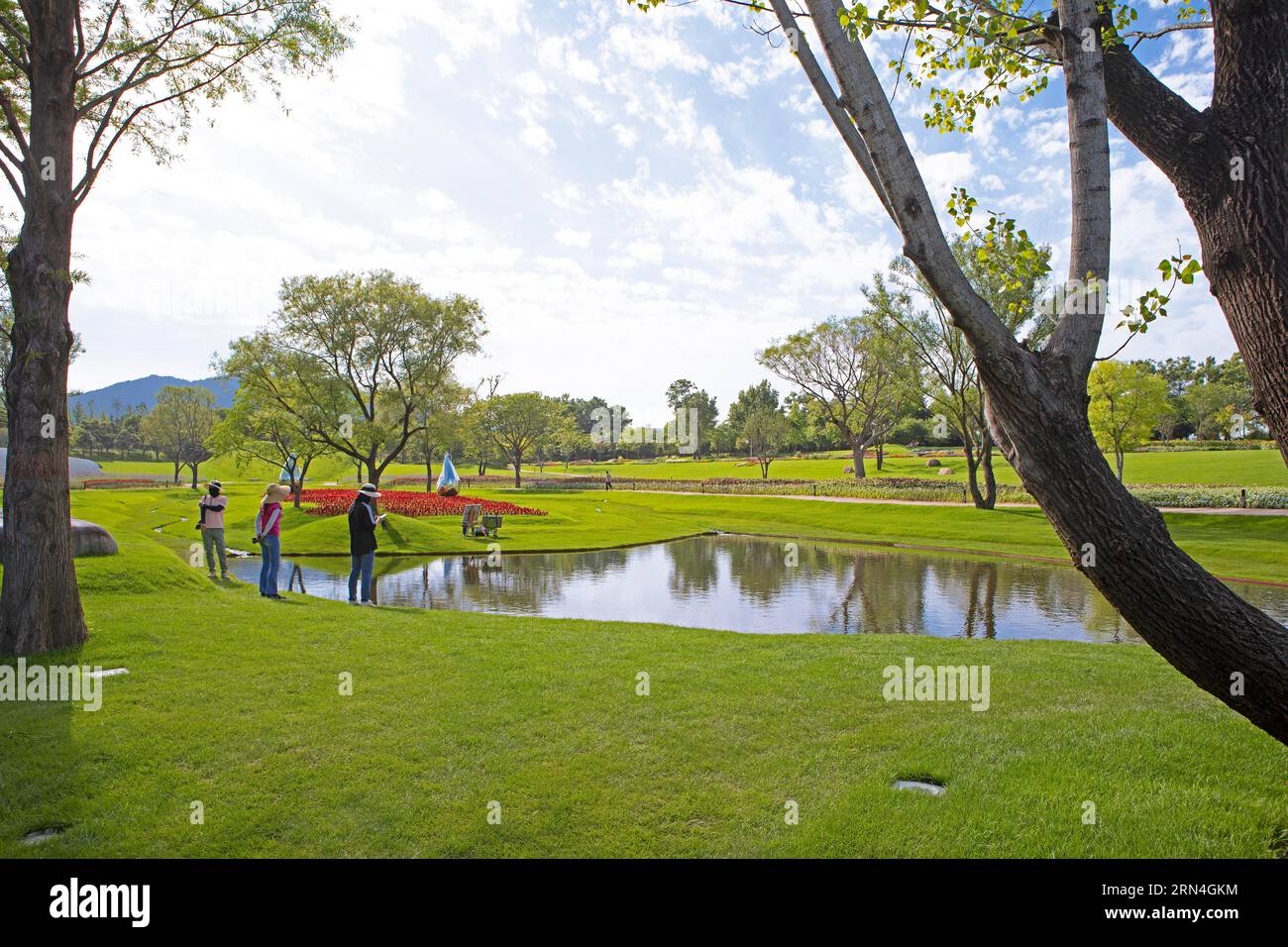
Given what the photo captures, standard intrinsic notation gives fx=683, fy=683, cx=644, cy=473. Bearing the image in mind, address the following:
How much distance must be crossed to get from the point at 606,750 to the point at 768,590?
38.2 feet

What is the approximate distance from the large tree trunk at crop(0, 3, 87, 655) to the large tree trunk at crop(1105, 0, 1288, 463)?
35.3ft

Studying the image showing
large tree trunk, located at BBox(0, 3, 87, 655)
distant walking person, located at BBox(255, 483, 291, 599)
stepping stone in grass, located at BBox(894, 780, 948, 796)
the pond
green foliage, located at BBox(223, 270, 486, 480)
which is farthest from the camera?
green foliage, located at BBox(223, 270, 486, 480)

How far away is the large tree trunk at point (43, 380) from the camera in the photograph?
7.87 m

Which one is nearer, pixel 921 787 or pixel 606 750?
pixel 921 787

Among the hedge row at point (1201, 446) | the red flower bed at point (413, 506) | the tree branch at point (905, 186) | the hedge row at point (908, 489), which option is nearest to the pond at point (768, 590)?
the hedge row at point (908, 489)

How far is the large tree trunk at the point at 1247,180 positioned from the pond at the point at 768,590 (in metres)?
9.49

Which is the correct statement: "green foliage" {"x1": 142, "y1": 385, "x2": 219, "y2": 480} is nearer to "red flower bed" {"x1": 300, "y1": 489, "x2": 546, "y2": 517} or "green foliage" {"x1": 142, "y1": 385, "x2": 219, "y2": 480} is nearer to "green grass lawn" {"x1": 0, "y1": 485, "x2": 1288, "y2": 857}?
"red flower bed" {"x1": 300, "y1": 489, "x2": 546, "y2": 517}

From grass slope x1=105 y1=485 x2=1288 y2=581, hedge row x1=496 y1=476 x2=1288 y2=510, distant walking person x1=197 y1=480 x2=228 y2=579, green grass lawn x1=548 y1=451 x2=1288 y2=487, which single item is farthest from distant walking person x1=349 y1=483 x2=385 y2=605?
green grass lawn x1=548 y1=451 x2=1288 y2=487

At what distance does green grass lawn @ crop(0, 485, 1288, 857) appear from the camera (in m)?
4.21

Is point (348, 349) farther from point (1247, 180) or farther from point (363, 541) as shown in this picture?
point (1247, 180)

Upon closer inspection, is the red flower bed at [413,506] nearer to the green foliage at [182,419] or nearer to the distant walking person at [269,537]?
the distant walking person at [269,537]

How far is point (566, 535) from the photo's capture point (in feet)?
88.8

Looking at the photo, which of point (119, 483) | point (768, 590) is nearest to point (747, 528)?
point (768, 590)

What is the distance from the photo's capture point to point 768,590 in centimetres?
1670
